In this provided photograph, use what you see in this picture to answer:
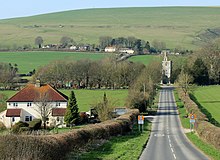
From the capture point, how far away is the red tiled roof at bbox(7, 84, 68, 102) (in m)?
68.2

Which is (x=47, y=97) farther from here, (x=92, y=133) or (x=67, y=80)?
(x=67, y=80)

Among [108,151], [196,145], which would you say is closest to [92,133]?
[108,151]

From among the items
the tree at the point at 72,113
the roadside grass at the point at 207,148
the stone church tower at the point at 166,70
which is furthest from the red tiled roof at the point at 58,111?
the stone church tower at the point at 166,70

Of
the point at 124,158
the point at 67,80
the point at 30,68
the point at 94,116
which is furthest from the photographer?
the point at 30,68

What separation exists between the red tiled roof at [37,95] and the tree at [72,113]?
22.7 feet

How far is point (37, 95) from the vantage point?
69.2 m

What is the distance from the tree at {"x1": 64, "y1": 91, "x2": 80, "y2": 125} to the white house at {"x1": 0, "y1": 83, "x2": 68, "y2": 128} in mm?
3711

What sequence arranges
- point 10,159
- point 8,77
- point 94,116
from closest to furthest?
1. point 10,159
2. point 94,116
3. point 8,77

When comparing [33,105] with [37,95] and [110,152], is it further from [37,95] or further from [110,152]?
[110,152]

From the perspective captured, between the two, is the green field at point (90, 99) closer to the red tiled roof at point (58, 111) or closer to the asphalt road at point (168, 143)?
the red tiled roof at point (58, 111)

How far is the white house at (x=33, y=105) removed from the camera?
215 feet

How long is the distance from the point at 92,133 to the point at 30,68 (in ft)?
406

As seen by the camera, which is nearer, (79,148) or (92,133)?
(79,148)

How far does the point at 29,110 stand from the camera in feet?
225
